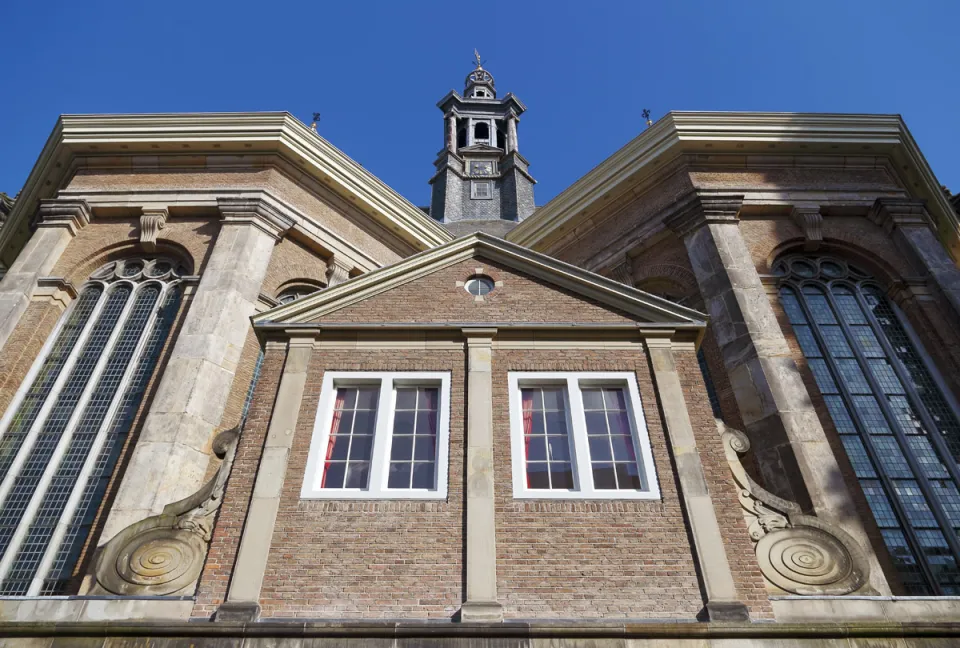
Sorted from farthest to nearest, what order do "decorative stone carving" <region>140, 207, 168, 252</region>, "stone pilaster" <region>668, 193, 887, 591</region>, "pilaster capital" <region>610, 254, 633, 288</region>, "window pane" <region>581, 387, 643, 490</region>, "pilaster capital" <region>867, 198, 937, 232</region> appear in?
"pilaster capital" <region>610, 254, 633, 288</region> < "pilaster capital" <region>867, 198, 937, 232</region> < "decorative stone carving" <region>140, 207, 168, 252</region> < "stone pilaster" <region>668, 193, 887, 591</region> < "window pane" <region>581, 387, 643, 490</region>

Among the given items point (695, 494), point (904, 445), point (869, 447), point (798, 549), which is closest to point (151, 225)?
point (695, 494)

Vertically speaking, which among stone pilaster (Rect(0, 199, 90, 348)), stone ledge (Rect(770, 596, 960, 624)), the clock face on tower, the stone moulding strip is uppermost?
the clock face on tower

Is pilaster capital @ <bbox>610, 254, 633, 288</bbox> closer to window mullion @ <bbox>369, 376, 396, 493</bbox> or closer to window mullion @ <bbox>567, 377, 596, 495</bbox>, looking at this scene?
window mullion @ <bbox>567, 377, 596, 495</bbox>

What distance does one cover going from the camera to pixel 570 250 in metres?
20.0

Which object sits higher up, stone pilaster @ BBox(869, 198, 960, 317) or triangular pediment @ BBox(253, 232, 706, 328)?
stone pilaster @ BBox(869, 198, 960, 317)

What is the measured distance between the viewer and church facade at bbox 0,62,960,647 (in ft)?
25.6

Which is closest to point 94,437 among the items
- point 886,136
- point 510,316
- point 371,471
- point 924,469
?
point 371,471

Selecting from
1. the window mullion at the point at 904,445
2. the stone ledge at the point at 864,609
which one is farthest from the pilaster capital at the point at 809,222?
the stone ledge at the point at 864,609

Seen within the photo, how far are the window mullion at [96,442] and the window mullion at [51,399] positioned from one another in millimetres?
612

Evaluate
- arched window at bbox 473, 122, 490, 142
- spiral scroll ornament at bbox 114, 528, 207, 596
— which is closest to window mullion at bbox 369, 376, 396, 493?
spiral scroll ornament at bbox 114, 528, 207, 596

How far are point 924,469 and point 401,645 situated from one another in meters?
10.4

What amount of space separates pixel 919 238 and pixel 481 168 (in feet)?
91.2

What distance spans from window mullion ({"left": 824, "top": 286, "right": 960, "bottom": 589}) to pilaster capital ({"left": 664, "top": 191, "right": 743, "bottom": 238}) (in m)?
2.98

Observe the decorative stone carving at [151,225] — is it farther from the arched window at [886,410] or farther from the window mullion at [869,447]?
the window mullion at [869,447]
